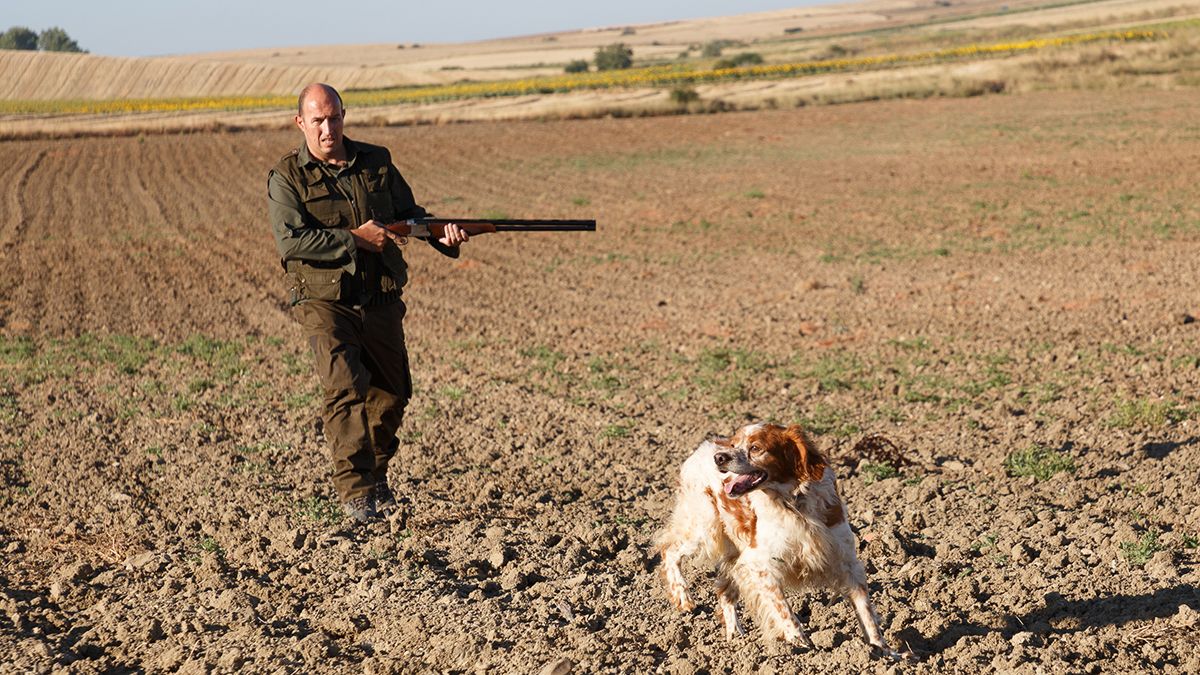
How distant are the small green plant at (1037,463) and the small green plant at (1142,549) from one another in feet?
4.39

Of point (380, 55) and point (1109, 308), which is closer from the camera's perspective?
point (1109, 308)

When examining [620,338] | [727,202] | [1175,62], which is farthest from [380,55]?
[620,338]

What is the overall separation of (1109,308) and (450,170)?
21.3 metres

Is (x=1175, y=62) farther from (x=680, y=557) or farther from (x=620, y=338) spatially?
(x=680, y=557)

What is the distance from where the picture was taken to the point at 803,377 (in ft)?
34.7

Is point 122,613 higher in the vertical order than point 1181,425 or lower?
higher

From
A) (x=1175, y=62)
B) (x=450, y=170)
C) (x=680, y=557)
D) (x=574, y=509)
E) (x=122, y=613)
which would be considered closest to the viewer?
(x=680, y=557)

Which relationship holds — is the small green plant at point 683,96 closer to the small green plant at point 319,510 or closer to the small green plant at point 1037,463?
the small green plant at point 1037,463

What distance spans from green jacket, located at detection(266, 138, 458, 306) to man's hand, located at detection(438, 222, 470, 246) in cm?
7

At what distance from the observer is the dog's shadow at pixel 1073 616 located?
5180mm

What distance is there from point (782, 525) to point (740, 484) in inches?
9.8

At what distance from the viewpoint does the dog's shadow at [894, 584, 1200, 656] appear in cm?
518

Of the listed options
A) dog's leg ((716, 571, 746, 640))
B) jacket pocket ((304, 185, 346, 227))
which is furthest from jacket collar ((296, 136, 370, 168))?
dog's leg ((716, 571, 746, 640))

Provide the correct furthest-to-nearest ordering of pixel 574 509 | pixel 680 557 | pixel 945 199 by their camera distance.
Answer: pixel 945 199 → pixel 574 509 → pixel 680 557
